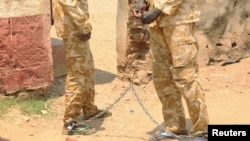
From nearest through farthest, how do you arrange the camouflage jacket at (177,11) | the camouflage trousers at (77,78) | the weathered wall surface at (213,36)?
the camouflage jacket at (177,11) → the camouflage trousers at (77,78) → the weathered wall surface at (213,36)

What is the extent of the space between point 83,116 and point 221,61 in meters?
2.42

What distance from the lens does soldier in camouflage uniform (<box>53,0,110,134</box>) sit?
4973 millimetres

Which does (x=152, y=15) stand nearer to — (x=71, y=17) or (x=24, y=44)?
(x=71, y=17)

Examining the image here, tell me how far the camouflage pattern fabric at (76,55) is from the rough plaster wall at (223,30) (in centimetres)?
217

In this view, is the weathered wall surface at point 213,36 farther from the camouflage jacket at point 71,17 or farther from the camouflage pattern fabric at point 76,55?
the camouflage jacket at point 71,17

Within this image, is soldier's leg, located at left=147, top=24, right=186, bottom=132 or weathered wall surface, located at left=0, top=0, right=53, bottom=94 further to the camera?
weathered wall surface, located at left=0, top=0, right=53, bottom=94

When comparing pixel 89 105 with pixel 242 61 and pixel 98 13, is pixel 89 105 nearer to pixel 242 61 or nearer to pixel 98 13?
pixel 242 61

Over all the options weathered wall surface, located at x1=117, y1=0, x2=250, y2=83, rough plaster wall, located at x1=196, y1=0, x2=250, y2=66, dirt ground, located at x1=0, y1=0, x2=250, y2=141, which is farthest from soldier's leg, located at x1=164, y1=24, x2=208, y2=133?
rough plaster wall, located at x1=196, y1=0, x2=250, y2=66

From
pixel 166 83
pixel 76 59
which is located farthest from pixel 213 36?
pixel 76 59

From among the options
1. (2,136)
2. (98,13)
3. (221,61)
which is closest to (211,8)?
(221,61)

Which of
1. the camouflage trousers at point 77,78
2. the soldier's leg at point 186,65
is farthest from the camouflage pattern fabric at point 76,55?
the soldier's leg at point 186,65

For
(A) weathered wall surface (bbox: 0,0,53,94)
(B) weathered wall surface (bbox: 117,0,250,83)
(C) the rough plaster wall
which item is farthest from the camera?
(C) the rough plaster wall

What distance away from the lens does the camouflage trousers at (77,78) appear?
5.15 meters

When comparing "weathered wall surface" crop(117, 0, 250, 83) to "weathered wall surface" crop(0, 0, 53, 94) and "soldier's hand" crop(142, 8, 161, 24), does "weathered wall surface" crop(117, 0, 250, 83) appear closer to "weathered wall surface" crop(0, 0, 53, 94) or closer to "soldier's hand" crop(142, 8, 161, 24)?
"weathered wall surface" crop(0, 0, 53, 94)
